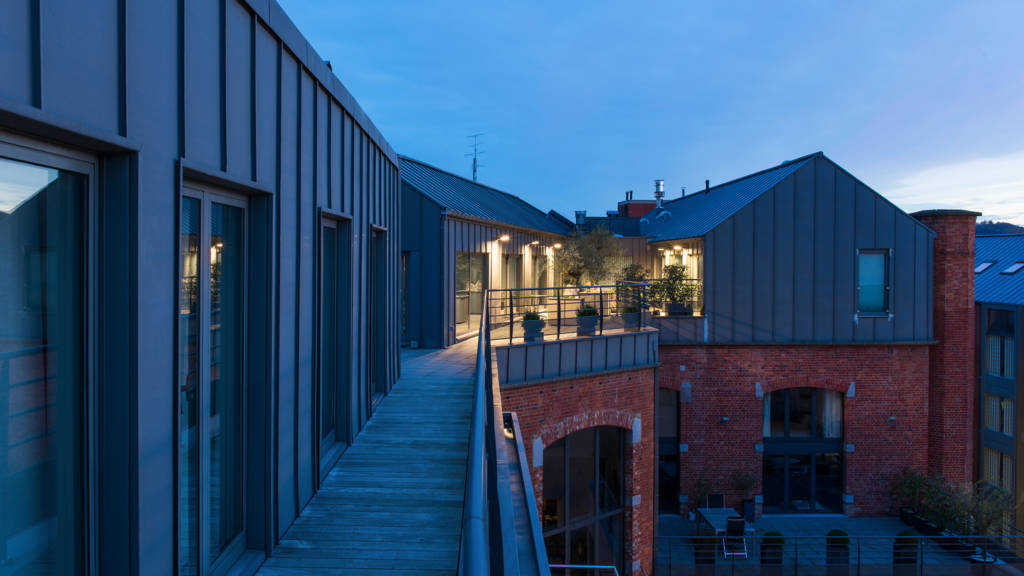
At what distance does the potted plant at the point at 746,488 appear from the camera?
50.9ft

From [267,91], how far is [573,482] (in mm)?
8768

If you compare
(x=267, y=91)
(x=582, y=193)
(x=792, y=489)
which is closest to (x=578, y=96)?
(x=582, y=193)

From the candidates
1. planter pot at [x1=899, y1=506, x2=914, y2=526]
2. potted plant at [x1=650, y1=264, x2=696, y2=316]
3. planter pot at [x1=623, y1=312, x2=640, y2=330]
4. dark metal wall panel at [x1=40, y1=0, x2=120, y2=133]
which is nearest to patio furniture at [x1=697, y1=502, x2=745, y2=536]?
planter pot at [x1=899, y1=506, x2=914, y2=526]

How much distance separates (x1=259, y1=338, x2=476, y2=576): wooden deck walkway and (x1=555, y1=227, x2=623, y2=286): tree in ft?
43.2

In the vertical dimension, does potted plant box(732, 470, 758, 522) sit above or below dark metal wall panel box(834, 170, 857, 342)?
below

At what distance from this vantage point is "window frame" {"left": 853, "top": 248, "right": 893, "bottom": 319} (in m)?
15.9

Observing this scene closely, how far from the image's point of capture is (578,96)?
133 metres

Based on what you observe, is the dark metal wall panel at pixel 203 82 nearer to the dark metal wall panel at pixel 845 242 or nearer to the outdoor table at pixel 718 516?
the outdoor table at pixel 718 516

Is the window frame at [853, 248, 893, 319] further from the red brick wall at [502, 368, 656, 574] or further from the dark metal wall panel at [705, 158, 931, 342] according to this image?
the red brick wall at [502, 368, 656, 574]

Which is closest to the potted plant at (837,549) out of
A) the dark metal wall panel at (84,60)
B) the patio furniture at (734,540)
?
the patio furniture at (734,540)

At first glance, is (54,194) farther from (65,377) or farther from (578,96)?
(578,96)

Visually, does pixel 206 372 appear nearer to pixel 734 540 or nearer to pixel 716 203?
pixel 734 540

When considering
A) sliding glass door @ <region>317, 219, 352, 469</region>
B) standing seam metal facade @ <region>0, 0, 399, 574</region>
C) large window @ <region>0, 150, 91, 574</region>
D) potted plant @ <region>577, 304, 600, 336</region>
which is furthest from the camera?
potted plant @ <region>577, 304, 600, 336</region>

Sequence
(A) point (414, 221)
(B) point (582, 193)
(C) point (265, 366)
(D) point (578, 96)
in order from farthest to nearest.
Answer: (B) point (582, 193), (D) point (578, 96), (A) point (414, 221), (C) point (265, 366)
